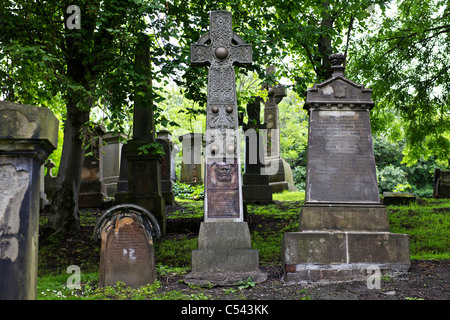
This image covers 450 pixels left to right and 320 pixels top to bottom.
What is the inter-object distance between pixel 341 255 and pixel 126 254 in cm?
297

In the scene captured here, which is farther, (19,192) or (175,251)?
(175,251)

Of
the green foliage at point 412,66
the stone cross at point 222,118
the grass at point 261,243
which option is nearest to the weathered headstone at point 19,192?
the grass at point 261,243

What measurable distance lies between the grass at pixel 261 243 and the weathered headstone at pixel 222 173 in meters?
0.60

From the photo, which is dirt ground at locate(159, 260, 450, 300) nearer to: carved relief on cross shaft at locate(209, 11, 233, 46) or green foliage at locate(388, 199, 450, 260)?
green foliage at locate(388, 199, 450, 260)

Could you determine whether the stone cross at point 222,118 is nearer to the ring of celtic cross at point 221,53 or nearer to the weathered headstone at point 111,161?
the ring of celtic cross at point 221,53

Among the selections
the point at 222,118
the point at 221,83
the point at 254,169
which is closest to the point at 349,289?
the point at 222,118

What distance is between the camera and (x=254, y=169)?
1452cm

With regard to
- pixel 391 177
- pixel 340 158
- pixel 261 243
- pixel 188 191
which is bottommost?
pixel 261 243

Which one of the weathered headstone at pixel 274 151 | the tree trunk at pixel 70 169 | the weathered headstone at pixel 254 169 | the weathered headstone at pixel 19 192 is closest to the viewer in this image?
the weathered headstone at pixel 19 192

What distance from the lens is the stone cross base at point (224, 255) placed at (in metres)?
6.26

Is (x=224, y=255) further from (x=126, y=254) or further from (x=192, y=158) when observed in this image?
(x=192, y=158)

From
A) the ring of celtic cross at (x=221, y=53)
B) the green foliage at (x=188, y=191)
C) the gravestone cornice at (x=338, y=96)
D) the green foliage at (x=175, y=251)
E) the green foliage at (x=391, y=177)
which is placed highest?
the ring of celtic cross at (x=221, y=53)

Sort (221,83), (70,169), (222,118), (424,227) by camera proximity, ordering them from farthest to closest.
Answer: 1. (70,169)
2. (424,227)
3. (221,83)
4. (222,118)

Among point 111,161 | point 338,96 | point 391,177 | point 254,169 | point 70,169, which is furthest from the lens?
point 391,177
